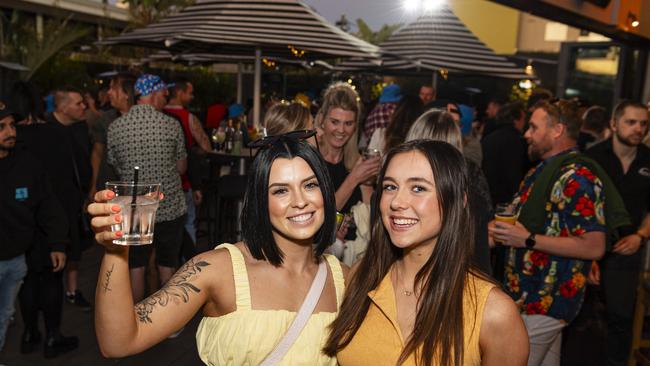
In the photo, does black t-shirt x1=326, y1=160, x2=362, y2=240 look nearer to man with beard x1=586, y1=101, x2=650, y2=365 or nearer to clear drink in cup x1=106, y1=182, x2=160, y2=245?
clear drink in cup x1=106, y1=182, x2=160, y2=245

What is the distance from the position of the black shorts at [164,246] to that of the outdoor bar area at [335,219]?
20 mm

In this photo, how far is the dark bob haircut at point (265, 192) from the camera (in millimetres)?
2041

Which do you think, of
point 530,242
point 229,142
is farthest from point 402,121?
point 229,142

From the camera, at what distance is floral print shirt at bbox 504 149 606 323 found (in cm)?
317

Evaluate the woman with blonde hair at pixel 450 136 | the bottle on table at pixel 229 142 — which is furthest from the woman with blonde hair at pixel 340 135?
the bottle on table at pixel 229 142

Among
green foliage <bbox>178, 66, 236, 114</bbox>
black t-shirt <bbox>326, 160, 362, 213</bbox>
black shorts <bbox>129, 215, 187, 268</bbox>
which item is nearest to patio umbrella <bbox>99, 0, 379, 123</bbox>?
black shorts <bbox>129, 215, 187, 268</bbox>

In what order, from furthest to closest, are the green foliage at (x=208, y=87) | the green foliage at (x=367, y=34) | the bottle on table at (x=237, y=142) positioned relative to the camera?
1. the green foliage at (x=367, y=34)
2. the green foliage at (x=208, y=87)
3. the bottle on table at (x=237, y=142)

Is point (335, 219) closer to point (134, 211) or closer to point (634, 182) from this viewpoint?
point (134, 211)

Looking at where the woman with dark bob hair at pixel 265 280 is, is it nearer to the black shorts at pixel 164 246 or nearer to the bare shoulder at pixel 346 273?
the bare shoulder at pixel 346 273

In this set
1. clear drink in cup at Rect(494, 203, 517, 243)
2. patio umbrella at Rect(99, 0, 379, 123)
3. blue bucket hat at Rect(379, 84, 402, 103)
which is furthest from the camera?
blue bucket hat at Rect(379, 84, 402, 103)

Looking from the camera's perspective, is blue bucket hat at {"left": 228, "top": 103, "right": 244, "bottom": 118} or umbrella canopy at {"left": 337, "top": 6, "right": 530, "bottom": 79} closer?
umbrella canopy at {"left": 337, "top": 6, "right": 530, "bottom": 79}

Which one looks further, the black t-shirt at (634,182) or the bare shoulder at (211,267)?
the black t-shirt at (634,182)

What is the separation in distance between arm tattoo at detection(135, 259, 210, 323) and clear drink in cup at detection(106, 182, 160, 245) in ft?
0.68

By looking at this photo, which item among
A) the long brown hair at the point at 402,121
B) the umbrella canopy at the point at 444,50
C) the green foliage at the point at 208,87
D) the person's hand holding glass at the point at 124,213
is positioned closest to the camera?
the person's hand holding glass at the point at 124,213
